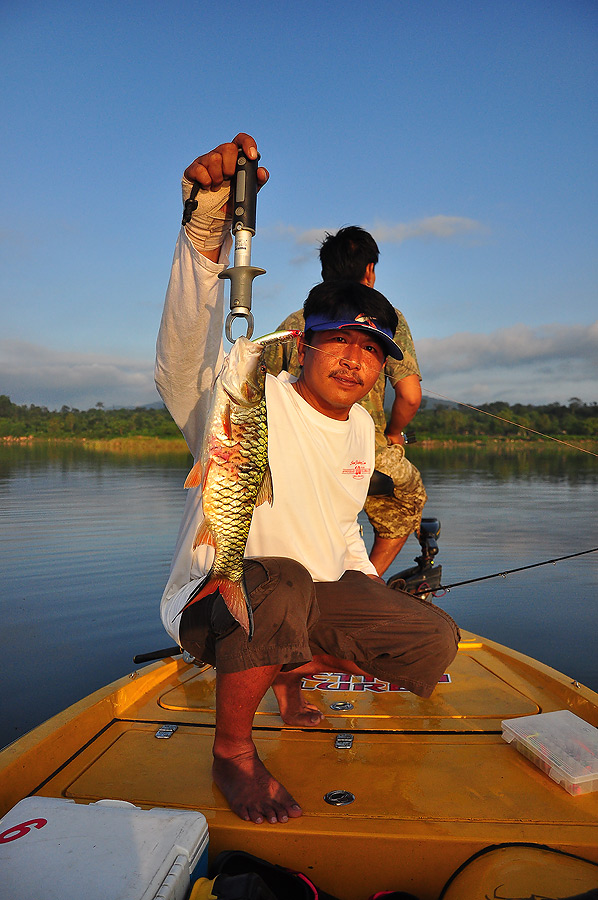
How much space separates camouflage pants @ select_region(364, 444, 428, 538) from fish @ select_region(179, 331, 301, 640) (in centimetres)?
253

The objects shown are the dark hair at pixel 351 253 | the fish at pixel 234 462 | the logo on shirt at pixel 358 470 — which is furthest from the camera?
the dark hair at pixel 351 253

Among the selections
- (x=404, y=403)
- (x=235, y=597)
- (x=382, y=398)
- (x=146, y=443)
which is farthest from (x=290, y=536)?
(x=146, y=443)

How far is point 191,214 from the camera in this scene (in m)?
2.15

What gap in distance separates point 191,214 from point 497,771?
2201mm

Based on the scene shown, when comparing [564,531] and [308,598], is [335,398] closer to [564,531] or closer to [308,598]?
[308,598]

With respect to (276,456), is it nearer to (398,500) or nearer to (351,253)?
(351,253)

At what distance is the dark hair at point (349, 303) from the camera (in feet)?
8.81

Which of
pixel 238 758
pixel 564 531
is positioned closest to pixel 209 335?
pixel 238 758

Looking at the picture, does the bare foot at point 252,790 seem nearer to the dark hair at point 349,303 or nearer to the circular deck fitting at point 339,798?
the circular deck fitting at point 339,798

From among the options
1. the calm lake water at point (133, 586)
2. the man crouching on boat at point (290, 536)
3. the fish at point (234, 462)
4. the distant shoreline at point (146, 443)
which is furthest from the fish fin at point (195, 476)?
the distant shoreline at point (146, 443)

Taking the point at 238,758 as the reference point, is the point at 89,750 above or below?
below

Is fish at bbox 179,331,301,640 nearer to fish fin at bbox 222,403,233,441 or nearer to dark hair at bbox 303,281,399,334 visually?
fish fin at bbox 222,403,233,441

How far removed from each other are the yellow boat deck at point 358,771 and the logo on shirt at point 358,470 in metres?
1.04

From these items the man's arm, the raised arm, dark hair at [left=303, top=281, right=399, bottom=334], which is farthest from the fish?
the man's arm
